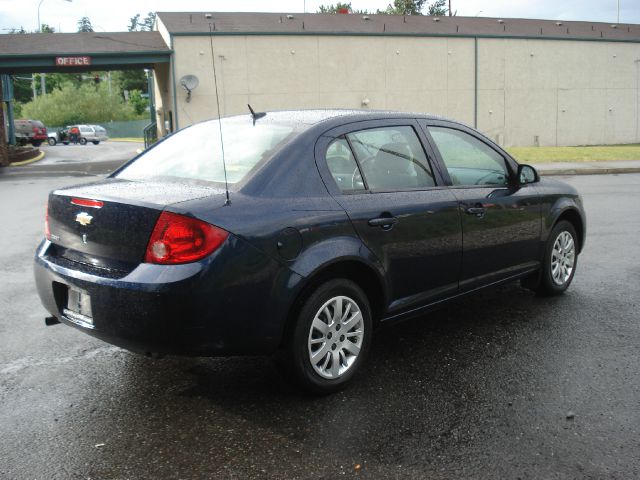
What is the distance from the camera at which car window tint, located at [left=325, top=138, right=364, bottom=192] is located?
388 centimetres

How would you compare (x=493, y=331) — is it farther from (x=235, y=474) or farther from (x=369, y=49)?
(x=369, y=49)

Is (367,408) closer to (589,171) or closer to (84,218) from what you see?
(84,218)

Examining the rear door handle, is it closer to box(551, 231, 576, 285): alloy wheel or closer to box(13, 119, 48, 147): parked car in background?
box(551, 231, 576, 285): alloy wheel

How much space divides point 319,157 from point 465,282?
1517mm

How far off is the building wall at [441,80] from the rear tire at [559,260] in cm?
2344

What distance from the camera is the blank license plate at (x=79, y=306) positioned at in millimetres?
3496

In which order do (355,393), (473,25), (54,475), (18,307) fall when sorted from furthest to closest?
(473,25) < (18,307) < (355,393) < (54,475)

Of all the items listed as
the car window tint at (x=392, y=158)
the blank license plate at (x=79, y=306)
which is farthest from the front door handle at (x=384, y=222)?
the blank license plate at (x=79, y=306)

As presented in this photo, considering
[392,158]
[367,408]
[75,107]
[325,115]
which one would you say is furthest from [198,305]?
[75,107]

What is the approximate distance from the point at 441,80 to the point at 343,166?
2984 centimetres

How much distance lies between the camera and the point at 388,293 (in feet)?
13.3

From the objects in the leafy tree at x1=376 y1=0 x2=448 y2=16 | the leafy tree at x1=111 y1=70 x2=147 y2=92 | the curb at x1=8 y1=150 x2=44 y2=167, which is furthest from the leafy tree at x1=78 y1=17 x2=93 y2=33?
the curb at x1=8 y1=150 x2=44 y2=167

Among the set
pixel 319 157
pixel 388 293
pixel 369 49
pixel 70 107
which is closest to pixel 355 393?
pixel 388 293

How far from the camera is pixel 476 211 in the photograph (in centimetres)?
460
